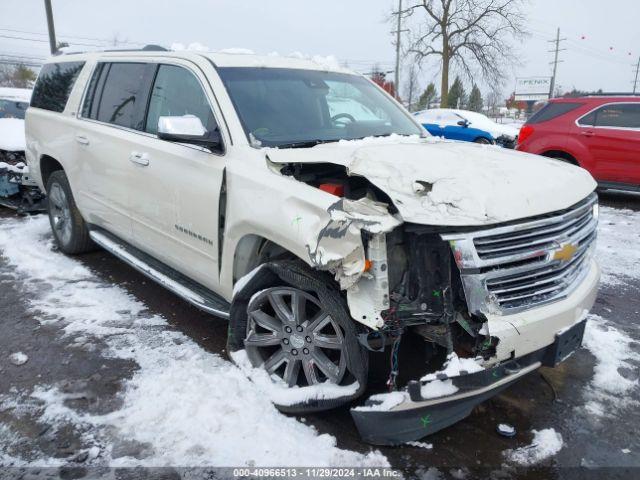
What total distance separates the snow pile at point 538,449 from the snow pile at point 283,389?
0.90 m

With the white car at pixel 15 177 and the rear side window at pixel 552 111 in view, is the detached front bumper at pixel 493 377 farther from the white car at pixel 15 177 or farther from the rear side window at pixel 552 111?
the rear side window at pixel 552 111

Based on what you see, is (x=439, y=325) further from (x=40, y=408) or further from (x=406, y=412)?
(x=40, y=408)

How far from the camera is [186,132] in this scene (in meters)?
3.05

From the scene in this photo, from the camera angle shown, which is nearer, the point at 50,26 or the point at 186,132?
the point at 186,132

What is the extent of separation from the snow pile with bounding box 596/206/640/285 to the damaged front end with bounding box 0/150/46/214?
23.5ft

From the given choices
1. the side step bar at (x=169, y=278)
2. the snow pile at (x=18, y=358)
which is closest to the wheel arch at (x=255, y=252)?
the side step bar at (x=169, y=278)

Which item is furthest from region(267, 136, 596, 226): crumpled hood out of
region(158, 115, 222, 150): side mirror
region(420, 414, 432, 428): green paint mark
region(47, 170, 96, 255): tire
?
region(47, 170, 96, 255): tire

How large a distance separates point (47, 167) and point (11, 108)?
7.68m

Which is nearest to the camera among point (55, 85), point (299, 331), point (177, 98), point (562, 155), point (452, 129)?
point (299, 331)

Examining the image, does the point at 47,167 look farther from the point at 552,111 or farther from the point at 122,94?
the point at 552,111

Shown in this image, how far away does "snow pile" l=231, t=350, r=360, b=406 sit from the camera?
2.71 m

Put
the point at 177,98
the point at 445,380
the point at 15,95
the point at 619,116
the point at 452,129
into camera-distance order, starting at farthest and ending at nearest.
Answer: the point at 452,129, the point at 15,95, the point at 619,116, the point at 177,98, the point at 445,380

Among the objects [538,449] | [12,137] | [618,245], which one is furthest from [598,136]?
[12,137]

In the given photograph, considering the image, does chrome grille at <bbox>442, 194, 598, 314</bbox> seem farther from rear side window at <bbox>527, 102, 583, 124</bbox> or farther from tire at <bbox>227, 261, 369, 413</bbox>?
rear side window at <bbox>527, 102, 583, 124</bbox>
